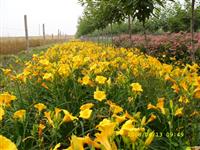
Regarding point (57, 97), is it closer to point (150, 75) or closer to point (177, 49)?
point (150, 75)

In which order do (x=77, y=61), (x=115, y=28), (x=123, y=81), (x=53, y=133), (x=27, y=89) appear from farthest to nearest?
1. (x=115, y=28)
2. (x=27, y=89)
3. (x=77, y=61)
4. (x=123, y=81)
5. (x=53, y=133)

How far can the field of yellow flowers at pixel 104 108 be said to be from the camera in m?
2.24

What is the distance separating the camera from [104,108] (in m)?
3.43

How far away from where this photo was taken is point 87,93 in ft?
14.2

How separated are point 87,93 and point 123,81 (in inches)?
20.4

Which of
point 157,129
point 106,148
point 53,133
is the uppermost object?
point 106,148

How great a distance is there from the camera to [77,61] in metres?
4.30

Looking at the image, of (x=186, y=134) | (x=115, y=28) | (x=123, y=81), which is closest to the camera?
(x=186, y=134)

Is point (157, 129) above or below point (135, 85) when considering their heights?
below

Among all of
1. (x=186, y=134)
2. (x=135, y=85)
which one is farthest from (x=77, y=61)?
(x=186, y=134)

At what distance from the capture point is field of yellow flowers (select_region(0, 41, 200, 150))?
88.2 inches

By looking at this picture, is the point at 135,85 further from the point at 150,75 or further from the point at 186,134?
the point at 150,75

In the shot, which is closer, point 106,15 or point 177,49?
point 177,49

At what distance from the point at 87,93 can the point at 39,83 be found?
0.85 m
